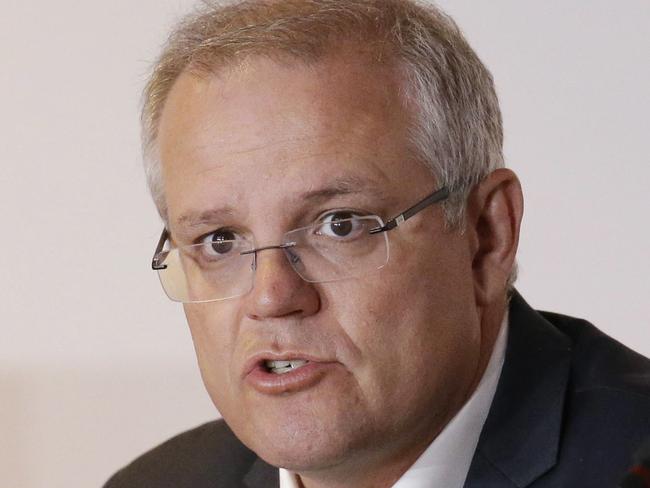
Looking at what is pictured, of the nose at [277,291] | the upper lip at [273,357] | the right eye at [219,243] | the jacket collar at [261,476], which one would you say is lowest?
the jacket collar at [261,476]

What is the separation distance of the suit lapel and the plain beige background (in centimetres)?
122

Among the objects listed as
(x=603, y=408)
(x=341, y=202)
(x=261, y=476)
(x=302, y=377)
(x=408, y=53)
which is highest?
(x=408, y=53)

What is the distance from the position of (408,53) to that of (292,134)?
0.86 ft

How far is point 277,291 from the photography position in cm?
221

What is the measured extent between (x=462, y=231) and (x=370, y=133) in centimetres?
24

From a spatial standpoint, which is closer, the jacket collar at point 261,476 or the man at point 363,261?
the man at point 363,261

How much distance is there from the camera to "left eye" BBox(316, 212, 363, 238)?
7.42 ft

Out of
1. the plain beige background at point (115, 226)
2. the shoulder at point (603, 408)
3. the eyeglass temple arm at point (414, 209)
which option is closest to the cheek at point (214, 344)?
the eyeglass temple arm at point (414, 209)

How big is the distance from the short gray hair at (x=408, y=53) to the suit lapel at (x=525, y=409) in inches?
11.4

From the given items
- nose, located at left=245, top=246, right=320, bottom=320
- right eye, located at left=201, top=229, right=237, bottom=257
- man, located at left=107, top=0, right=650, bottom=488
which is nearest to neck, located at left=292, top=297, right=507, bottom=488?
man, located at left=107, top=0, right=650, bottom=488

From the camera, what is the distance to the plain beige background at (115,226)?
374 cm

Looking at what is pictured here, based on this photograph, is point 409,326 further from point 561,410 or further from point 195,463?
point 195,463

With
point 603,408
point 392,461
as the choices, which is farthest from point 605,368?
point 392,461

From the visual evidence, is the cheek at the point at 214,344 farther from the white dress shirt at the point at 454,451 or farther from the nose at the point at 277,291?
the white dress shirt at the point at 454,451
